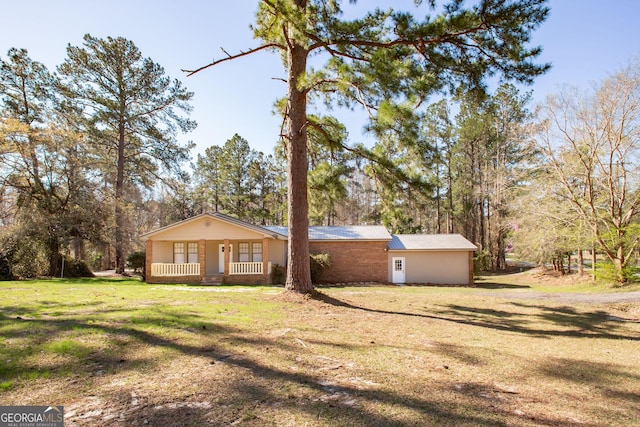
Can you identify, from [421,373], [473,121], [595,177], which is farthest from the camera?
[473,121]

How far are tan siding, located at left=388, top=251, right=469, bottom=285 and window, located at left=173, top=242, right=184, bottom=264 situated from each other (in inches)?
480

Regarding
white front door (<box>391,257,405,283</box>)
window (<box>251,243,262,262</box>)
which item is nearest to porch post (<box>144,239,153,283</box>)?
window (<box>251,243,262,262</box>)

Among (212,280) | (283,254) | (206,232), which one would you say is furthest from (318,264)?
(206,232)

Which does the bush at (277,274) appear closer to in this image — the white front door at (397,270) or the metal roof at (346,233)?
the metal roof at (346,233)

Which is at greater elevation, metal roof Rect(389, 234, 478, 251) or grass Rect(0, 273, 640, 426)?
metal roof Rect(389, 234, 478, 251)

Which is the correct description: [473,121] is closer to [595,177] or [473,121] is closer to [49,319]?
[595,177]

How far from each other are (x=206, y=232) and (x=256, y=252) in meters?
3.12

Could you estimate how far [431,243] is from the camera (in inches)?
864

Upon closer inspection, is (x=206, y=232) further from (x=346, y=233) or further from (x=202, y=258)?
(x=346, y=233)

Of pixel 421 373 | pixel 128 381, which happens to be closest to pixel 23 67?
pixel 128 381

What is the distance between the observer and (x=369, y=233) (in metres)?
21.9

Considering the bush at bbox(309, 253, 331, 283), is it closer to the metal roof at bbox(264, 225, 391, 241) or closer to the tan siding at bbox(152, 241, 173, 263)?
the metal roof at bbox(264, 225, 391, 241)

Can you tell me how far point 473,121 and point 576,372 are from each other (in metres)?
28.4

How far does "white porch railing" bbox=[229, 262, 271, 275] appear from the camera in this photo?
1825 centimetres
